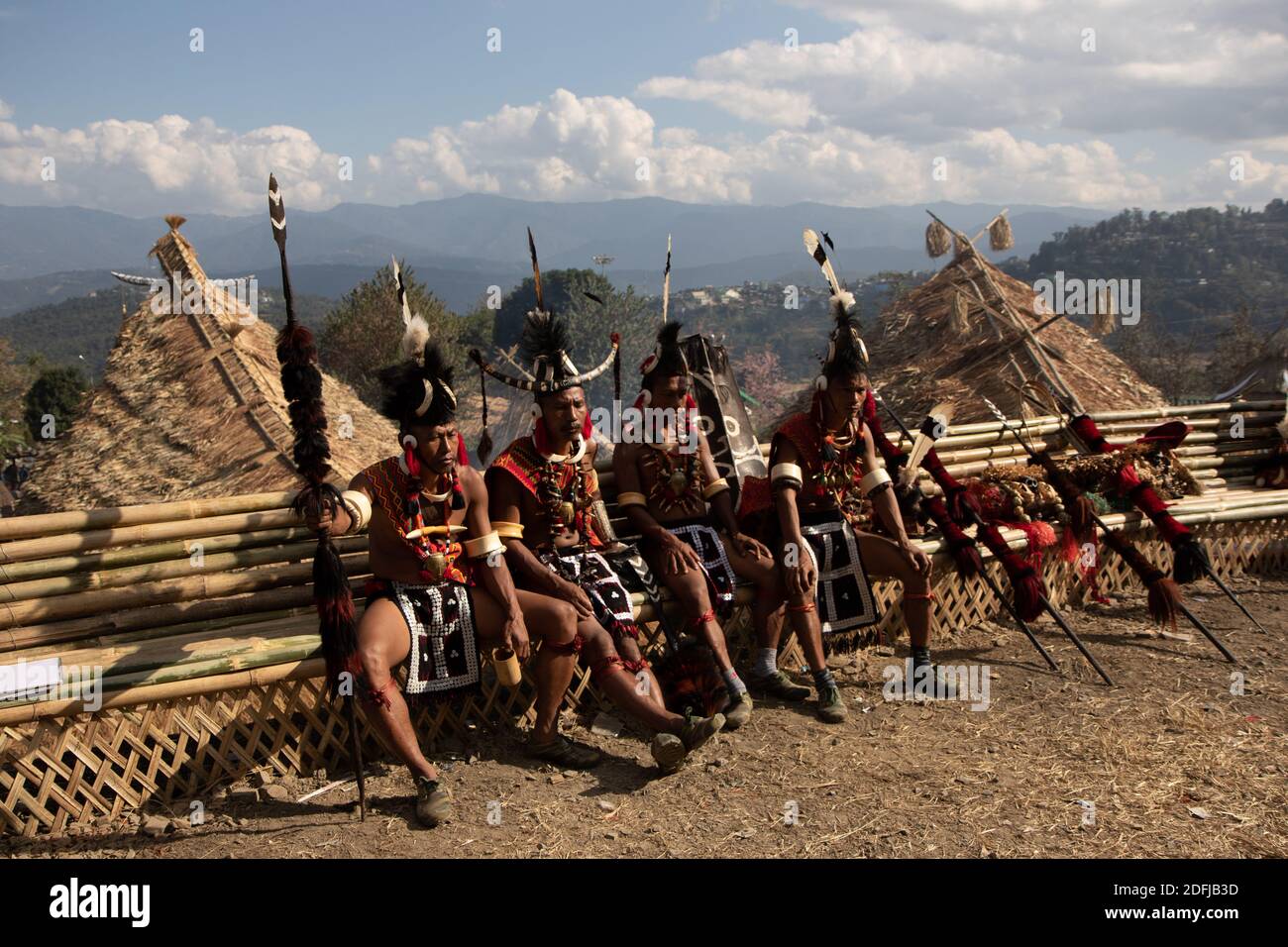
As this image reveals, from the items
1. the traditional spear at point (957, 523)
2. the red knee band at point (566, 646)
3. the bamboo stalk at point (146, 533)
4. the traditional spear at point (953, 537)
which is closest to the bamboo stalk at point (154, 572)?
the bamboo stalk at point (146, 533)

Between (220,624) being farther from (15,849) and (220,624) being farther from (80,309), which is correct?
(80,309)

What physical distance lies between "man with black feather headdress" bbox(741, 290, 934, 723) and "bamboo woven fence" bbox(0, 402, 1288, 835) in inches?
16.7

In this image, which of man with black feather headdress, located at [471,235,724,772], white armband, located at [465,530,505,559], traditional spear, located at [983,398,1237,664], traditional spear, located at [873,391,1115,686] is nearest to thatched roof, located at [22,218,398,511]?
man with black feather headdress, located at [471,235,724,772]

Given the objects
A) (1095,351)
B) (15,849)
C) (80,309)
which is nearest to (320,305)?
(80,309)

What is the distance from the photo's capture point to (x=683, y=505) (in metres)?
5.31

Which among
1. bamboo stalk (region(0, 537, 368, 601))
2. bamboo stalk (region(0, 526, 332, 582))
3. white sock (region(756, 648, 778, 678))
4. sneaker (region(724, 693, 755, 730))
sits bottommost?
sneaker (region(724, 693, 755, 730))

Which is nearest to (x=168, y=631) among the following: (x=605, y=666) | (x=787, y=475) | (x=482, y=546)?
(x=482, y=546)

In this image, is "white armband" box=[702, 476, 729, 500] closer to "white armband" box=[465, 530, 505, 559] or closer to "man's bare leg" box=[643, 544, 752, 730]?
"man's bare leg" box=[643, 544, 752, 730]

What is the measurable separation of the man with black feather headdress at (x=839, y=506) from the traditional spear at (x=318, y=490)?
2189 millimetres

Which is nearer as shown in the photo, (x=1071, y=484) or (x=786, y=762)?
(x=786, y=762)

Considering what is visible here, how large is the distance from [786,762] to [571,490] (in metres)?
1.64

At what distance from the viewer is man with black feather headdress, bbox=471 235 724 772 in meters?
4.49

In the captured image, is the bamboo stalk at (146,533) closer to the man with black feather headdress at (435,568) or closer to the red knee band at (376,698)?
the man with black feather headdress at (435,568)

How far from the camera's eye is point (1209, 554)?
706cm
